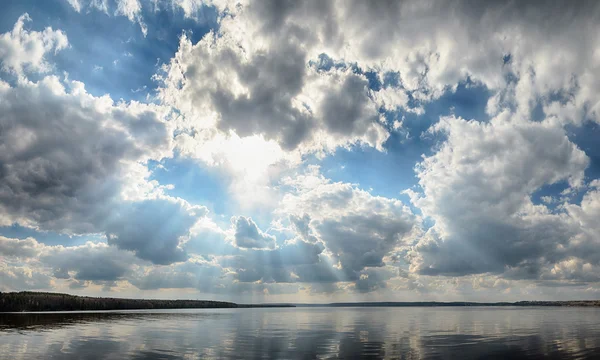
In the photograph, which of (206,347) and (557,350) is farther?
(206,347)

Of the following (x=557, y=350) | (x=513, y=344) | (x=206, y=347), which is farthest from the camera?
(x=513, y=344)

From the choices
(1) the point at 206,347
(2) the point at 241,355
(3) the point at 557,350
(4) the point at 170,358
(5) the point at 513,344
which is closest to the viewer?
(4) the point at 170,358

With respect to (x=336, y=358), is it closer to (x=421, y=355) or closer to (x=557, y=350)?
(x=421, y=355)

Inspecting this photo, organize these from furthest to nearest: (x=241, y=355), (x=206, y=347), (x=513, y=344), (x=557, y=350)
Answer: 1. (x=513, y=344)
2. (x=206, y=347)
3. (x=557, y=350)
4. (x=241, y=355)

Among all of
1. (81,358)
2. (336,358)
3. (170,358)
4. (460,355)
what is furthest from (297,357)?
(81,358)

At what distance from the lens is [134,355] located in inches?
1892

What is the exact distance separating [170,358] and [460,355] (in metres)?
37.4

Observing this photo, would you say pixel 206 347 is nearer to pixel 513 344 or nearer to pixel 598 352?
pixel 513 344

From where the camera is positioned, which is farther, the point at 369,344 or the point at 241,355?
the point at 369,344

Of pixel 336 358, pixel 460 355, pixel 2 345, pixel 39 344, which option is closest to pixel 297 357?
pixel 336 358

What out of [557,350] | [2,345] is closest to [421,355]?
[557,350]

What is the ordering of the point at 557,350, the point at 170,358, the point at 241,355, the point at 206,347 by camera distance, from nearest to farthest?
the point at 170,358 → the point at 241,355 → the point at 557,350 → the point at 206,347

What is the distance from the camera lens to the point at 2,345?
57281 millimetres

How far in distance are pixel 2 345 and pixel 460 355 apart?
68.6m
